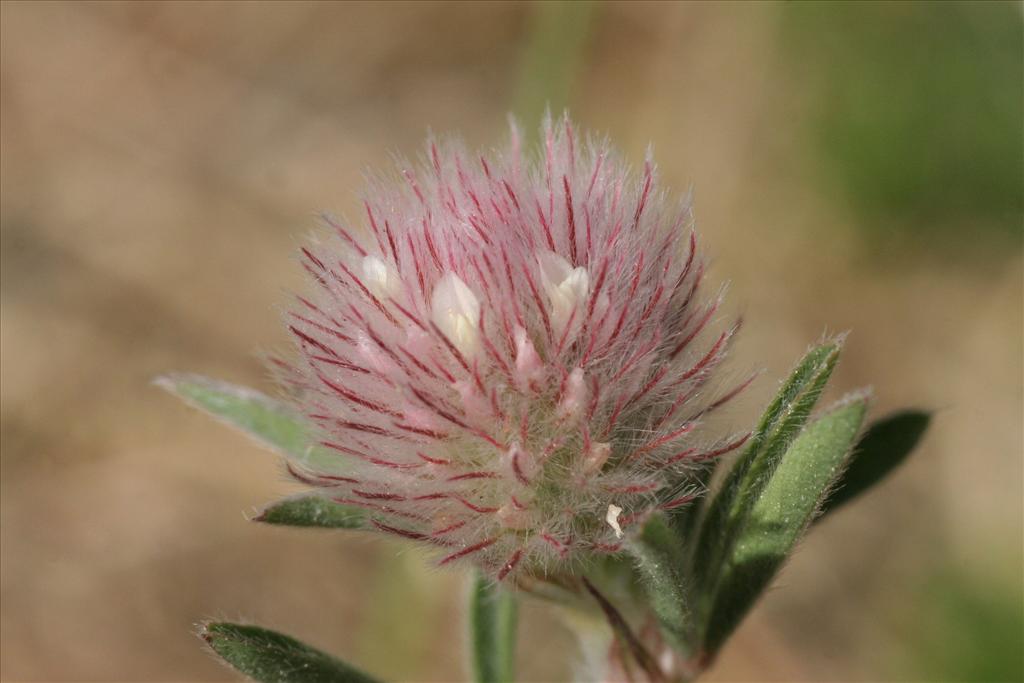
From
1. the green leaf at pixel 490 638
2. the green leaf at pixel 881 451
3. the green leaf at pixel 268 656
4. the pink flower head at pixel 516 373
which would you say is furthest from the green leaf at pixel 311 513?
the green leaf at pixel 881 451

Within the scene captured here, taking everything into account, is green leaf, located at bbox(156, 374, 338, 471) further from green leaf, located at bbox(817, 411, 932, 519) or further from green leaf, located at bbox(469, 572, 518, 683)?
green leaf, located at bbox(817, 411, 932, 519)

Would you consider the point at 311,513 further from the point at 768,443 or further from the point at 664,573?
the point at 768,443

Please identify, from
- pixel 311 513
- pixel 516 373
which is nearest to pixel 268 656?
pixel 311 513

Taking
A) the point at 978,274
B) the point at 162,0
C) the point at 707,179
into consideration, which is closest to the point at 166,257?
the point at 162,0

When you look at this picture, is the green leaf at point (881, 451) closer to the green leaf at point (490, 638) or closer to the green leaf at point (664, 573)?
the green leaf at point (664, 573)

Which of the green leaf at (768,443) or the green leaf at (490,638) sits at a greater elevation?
the green leaf at (490,638)

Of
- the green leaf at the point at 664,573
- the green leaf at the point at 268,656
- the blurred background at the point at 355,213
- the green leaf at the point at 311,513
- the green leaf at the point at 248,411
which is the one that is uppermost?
the blurred background at the point at 355,213

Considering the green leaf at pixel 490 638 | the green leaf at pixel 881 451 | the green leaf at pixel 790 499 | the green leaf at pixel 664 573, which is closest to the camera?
the green leaf at pixel 664 573
